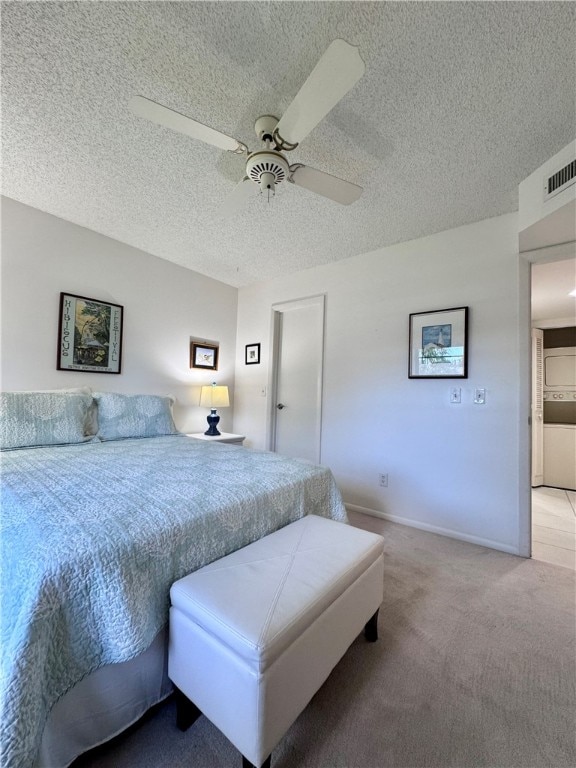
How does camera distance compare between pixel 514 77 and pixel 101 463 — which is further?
pixel 101 463

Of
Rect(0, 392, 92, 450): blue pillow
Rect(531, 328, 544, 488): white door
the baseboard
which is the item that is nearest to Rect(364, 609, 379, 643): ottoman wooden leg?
the baseboard

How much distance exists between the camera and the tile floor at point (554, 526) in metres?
2.19

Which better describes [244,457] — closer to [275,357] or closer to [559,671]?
[559,671]

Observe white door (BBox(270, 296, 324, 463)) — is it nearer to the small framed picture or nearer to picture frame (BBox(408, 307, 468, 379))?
the small framed picture

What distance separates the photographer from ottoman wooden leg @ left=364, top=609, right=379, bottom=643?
1.38 m

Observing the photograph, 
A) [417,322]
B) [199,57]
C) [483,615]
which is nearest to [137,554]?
[483,615]

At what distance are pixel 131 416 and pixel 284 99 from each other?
2.36m

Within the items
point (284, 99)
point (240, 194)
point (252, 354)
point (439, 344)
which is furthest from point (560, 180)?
point (252, 354)

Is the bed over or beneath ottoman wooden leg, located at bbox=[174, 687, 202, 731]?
over

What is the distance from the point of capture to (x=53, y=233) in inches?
103

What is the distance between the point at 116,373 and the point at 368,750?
120 inches

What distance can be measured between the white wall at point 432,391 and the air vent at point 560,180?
1.75 ft

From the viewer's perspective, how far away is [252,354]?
13.2ft

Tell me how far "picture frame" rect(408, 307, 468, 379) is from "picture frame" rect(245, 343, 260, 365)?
1.91 m
